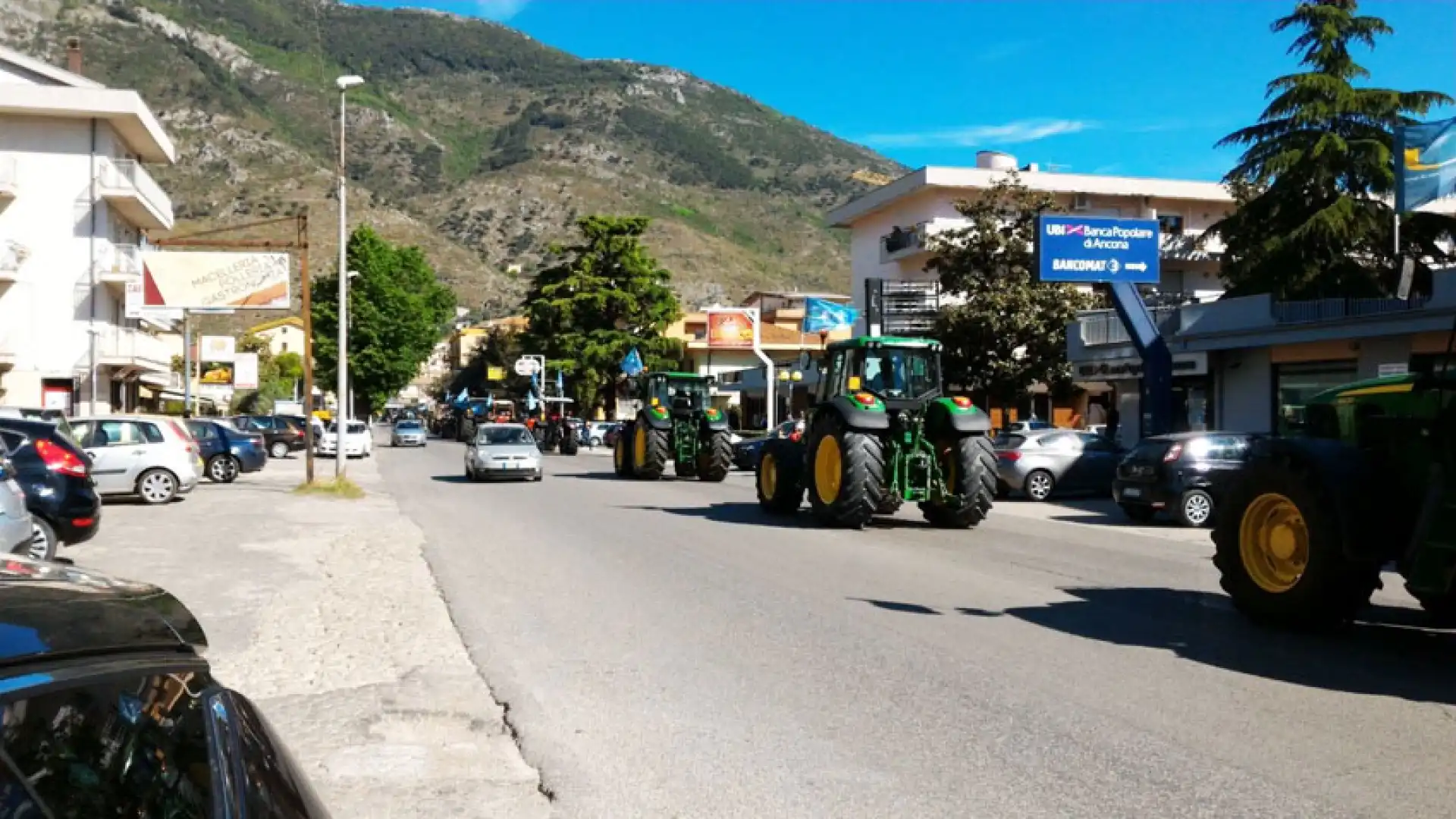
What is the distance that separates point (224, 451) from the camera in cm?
2886

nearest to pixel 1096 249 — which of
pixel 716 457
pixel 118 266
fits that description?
pixel 716 457

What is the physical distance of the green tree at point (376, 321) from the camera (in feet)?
219

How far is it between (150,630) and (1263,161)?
3559 centimetres

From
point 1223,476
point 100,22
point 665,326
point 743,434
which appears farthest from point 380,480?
point 100,22

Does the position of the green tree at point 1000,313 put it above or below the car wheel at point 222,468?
above

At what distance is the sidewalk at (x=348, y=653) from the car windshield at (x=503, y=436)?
37.0 ft

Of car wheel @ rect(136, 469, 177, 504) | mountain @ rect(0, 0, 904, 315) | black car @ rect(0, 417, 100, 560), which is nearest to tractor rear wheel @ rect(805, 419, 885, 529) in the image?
black car @ rect(0, 417, 100, 560)

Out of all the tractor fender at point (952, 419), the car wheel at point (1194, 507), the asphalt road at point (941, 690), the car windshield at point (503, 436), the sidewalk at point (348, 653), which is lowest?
the sidewalk at point (348, 653)

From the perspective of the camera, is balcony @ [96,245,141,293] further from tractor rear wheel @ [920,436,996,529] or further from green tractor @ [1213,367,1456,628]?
green tractor @ [1213,367,1456,628]

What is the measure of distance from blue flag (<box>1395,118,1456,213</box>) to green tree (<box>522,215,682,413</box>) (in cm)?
5024

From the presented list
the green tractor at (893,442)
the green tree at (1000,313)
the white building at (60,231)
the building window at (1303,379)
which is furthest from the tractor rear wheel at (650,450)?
the white building at (60,231)

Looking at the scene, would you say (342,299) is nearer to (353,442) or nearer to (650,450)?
(650,450)

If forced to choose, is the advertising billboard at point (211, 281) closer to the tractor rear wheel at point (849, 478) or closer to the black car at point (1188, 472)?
the tractor rear wheel at point (849, 478)

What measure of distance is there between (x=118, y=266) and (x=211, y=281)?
18.2 metres
